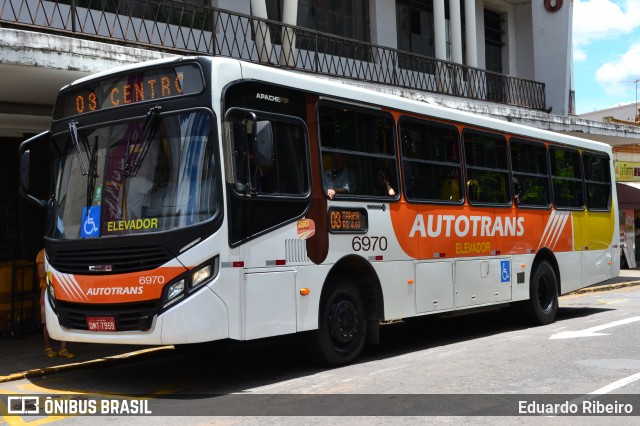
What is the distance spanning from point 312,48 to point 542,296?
8.60m

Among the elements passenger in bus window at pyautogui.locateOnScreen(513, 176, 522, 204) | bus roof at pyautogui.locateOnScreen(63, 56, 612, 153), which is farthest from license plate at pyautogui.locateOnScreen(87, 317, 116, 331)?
passenger in bus window at pyautogui.locateOnScreen(513, 176, 522, 204)

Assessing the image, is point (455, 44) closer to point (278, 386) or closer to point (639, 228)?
point (639, 228)

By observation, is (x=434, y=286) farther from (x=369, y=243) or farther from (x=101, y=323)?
(x=101, y=323)

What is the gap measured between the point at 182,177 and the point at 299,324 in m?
2.05

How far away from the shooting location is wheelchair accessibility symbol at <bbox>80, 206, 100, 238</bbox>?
27.1 ft

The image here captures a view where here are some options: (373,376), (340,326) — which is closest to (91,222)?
(340,326)

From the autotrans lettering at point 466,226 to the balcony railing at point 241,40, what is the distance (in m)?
5.23

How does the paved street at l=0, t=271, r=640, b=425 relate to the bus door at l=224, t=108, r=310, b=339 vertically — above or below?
below

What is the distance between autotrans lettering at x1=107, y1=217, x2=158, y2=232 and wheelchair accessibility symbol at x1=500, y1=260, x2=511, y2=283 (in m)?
6.47

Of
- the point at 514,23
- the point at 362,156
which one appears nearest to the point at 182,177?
the point at 362,156

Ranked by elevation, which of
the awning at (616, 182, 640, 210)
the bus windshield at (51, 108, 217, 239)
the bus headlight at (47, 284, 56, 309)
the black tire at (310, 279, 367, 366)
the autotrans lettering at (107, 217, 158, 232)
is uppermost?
the awning at (616, 182, 640, 210)

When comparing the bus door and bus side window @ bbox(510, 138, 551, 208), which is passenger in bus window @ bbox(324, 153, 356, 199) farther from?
bus side window @ bbox(510, 138, 551, 208)

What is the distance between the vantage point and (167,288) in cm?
775

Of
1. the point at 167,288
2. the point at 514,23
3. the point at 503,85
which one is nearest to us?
the point at 167,288
